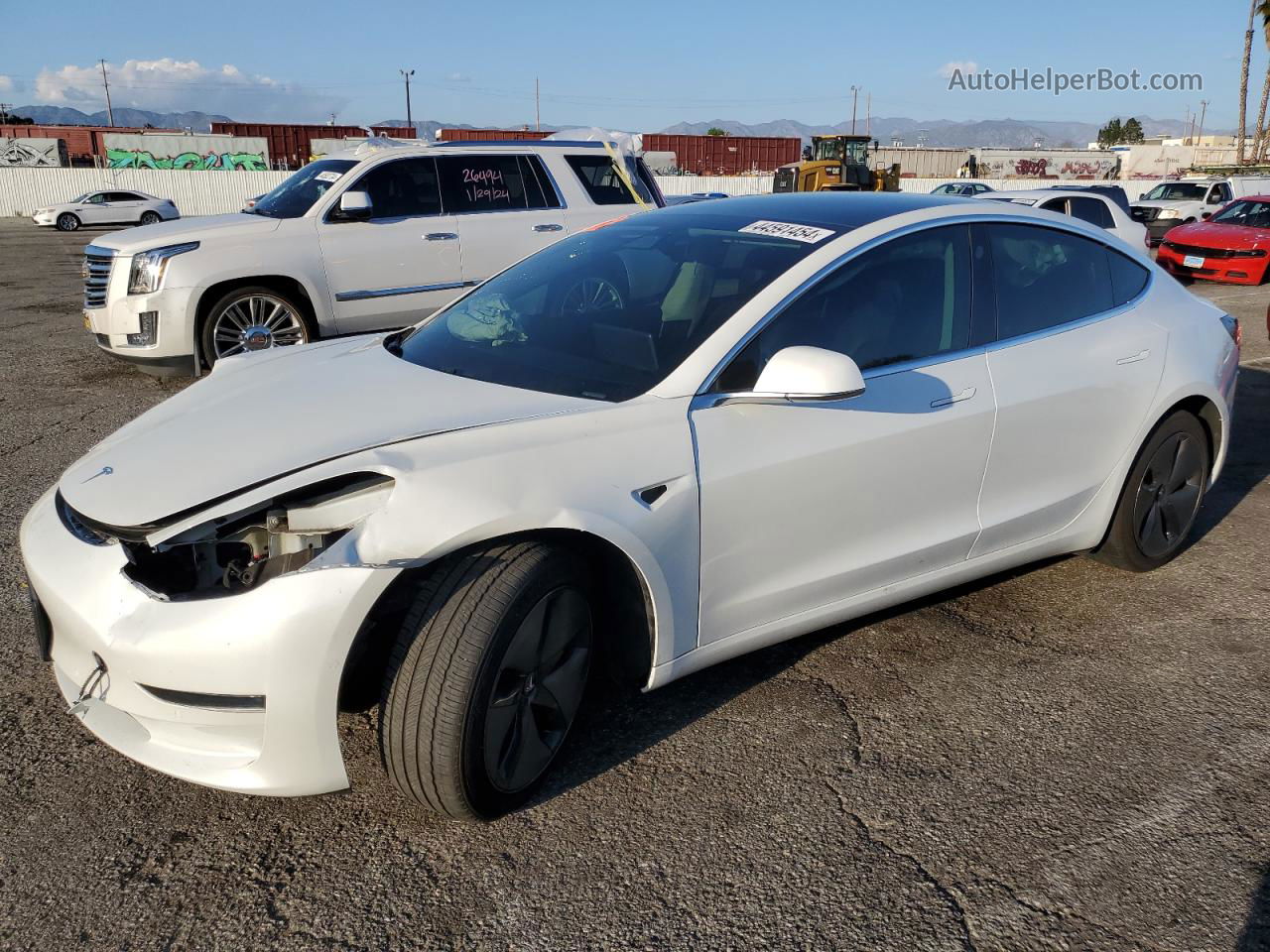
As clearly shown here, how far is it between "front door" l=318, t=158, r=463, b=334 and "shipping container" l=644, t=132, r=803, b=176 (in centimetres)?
5959

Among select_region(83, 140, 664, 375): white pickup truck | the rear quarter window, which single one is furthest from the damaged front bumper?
the rear quarter window

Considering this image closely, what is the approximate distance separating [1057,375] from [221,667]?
2835mm

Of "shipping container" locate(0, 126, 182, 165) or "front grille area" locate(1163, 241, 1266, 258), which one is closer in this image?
"front grille area" locate(1163, 241, 1266, 258)

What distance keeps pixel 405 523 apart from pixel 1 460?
179 inches

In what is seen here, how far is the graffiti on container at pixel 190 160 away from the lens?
51625 mm

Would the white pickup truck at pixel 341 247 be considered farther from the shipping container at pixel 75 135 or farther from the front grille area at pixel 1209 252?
the shipping container at pixel 75 135

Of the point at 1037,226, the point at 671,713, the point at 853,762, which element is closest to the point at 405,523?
the point at 671,713

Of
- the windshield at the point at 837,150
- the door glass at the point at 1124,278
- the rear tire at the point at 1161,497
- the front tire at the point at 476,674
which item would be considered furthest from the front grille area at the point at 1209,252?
the windshield at the point at 837,150

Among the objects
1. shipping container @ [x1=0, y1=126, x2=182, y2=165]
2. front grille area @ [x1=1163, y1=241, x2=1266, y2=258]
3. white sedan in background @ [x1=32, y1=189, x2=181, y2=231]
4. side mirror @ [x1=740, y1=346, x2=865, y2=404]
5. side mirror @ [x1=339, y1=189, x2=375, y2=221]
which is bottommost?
front grille area @ [x1=1163, y1=241, x2=1266, y2=258]

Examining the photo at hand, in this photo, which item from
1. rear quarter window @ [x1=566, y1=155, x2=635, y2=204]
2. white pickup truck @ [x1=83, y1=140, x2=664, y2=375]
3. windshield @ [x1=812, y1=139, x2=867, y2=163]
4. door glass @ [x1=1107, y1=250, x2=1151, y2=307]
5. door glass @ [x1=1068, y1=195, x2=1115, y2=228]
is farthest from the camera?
windshield @ [x1=812, y1=139, x2=867, y2=163]

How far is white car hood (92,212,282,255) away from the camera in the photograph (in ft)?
24.0

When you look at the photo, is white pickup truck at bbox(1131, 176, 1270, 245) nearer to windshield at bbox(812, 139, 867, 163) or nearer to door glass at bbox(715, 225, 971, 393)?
windshield at bbox(812, 139, 867, 163)

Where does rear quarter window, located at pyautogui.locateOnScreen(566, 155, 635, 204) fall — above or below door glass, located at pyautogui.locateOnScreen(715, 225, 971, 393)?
above

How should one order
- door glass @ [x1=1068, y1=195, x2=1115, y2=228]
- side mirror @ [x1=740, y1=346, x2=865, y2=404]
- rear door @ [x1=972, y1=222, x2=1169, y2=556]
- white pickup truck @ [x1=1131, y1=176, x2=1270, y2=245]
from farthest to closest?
1. white pickup truck @ [x1=1131, y1=176, x2=1270, y2=245]
2. door glass @ [x1=1068, y1=195, x2=1115, y2=228]
3. rear door @ [x1=972, y1=222, x2=1169, y2=556]
4. side mirror @ [x1=740, y1=346, x2=865, y2=404]
